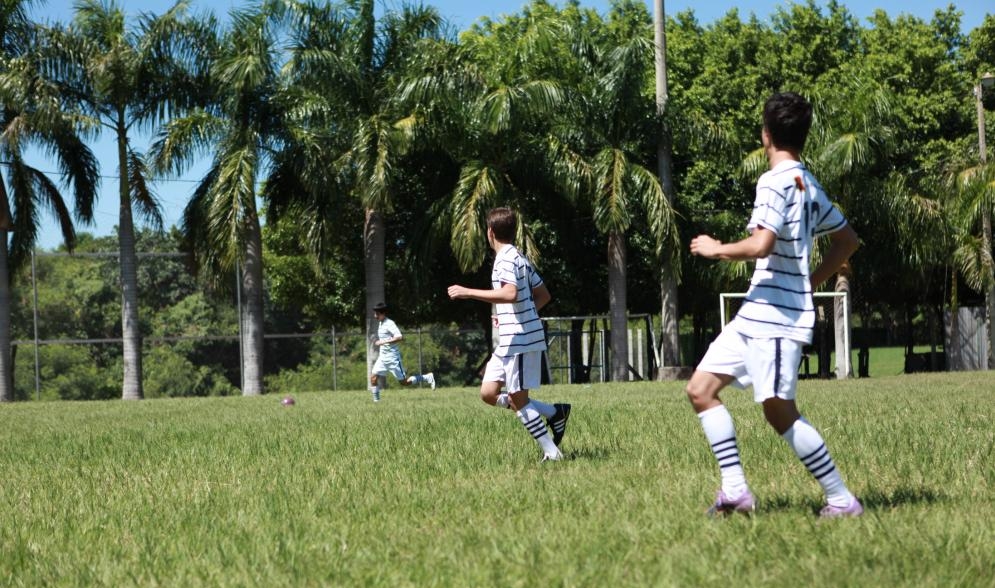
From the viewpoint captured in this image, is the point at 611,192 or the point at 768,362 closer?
the point at 768,362

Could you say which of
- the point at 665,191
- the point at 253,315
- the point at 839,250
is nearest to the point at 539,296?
the point at 839,250

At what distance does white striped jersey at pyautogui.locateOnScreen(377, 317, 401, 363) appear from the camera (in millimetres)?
20047

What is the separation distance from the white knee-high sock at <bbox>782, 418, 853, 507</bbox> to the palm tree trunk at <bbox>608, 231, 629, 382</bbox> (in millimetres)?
23918

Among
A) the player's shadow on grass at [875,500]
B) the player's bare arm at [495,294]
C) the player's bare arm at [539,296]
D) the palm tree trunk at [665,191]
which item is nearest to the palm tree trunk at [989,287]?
the palm tree trunk at [665,191]

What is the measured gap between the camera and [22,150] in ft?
89.9

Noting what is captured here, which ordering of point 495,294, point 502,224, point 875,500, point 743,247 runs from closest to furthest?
point 743,247, point 875,500, point 495,294, point 502,224

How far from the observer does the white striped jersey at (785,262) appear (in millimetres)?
5012

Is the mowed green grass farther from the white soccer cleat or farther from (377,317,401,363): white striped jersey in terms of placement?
(377,317,401,363): white striped jersey

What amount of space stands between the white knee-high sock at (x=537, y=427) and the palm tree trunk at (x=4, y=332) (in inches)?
919

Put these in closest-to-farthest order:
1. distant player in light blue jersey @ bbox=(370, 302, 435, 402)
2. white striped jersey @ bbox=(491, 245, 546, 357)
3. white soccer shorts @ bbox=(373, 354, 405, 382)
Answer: white striped jersey @ bbox=(491, 245, 546, 357)
distant player in light blue jersey @ bbox=(370, 302, 435, 402)
white soccer shorts @ bbox=(373, 354, 405, 382)

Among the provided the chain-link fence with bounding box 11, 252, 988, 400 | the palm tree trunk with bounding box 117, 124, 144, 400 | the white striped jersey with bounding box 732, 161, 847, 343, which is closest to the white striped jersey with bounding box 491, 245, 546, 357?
the white striped jersey with bounding box 732, 161, 847, 343

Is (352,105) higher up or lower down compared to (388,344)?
higher up

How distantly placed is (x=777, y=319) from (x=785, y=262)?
24cm

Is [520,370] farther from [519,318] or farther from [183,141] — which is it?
[183,141]
